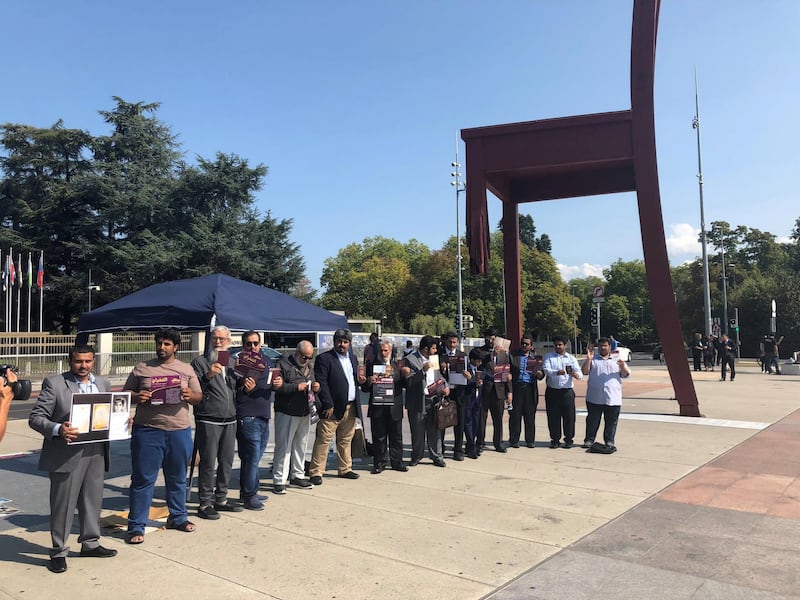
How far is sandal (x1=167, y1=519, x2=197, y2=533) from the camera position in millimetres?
5414

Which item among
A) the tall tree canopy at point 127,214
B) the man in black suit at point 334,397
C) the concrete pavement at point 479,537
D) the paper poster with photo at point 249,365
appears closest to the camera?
the concrete pavement at point 479,537

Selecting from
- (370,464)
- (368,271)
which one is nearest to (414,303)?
Result: (368,271)

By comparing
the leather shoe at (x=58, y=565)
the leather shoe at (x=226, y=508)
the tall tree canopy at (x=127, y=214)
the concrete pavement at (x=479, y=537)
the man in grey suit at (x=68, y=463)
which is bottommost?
the concrete pavement at (x=479, y=537)

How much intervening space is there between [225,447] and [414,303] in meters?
56.2

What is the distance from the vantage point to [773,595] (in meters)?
4.02

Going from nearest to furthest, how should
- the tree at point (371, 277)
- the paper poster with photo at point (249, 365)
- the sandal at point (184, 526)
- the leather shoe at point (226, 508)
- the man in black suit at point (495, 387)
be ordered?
the sandal at point (184, 526)
the leather shoe at point (226, 508)
the paper poster with photo at point (249, 365)
the man in black suit at point (495, 387)
the tree at point (371, 277)

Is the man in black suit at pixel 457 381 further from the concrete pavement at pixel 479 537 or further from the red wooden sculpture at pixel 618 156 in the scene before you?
the red wooden sculpture at pixel 618 156

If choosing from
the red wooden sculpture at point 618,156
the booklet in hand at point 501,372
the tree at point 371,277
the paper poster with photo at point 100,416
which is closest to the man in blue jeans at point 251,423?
the paper poster with photo at point 100,416

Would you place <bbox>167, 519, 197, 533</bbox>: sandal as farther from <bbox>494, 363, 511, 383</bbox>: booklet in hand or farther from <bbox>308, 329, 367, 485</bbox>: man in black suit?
<bbox>494, 363, 511, 383</bbox>: booklet in hand

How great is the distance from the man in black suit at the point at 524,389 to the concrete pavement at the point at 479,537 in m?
0.81

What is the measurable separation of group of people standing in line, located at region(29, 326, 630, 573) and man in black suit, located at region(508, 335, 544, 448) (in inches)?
0.7

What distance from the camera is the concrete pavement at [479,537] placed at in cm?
421

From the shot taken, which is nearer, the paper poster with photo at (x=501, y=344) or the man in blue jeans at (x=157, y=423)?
the man in blue jeans at (x=157, y=423)

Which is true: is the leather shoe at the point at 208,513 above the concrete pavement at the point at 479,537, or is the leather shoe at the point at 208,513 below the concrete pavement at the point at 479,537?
above
